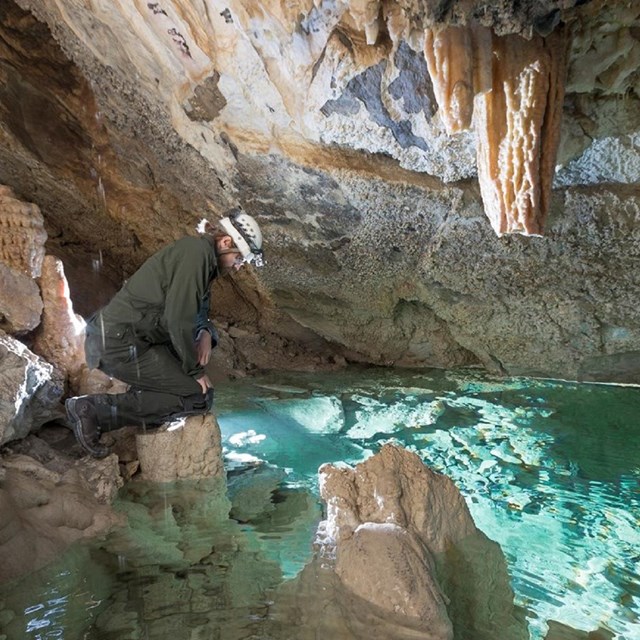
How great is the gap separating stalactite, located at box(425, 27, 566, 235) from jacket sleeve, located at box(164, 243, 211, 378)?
1907 mm

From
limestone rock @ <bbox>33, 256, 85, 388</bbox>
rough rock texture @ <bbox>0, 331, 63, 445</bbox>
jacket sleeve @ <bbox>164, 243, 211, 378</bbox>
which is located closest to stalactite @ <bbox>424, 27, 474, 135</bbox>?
jacket sleeve @ <bbox>164, 243, 211, 378</bbox>

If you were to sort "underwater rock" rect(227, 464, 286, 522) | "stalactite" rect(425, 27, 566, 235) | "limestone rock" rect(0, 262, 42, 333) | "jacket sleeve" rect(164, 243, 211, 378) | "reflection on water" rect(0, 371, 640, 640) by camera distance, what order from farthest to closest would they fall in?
"limestone rock" rect(0, 262, 42, 333) < "jacket sleeve" rect(164, 243, 211, 378) < "underwater rock" rect(227, 464, 286, 522) < "stalactite" rect(425, 27, 566, 235) < "reflection on water" rect(0, 371, 640, 640)

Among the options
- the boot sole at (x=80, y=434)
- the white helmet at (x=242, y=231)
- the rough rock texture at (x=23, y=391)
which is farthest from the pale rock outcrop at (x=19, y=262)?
the white helmet at (x=242, y=231)

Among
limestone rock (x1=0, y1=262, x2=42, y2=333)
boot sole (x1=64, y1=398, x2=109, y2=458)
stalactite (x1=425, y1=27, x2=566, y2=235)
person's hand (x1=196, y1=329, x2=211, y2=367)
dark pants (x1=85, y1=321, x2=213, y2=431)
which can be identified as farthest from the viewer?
limestone rock (x1=0, y1=262, x2=42, y2=333)

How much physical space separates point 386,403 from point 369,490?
11.7 feet

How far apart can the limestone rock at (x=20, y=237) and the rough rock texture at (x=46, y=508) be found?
2005mm

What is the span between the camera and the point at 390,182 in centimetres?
547

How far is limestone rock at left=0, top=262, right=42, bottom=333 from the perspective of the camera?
495 centimetres

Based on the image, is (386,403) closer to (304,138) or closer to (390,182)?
(390,182)

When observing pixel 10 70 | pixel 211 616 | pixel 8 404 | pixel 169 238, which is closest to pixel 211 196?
pixel 169 238

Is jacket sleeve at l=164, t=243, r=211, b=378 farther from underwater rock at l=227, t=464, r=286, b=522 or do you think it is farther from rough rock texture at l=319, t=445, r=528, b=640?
rough rock texture at l=319, t=445, r=528, b=640

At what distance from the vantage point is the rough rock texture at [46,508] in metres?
3.13

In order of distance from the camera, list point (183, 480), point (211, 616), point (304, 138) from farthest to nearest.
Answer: point (304, 138)
point (183, 480)
point (211, 616)

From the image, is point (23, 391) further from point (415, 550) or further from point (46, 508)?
point (415, 550)
